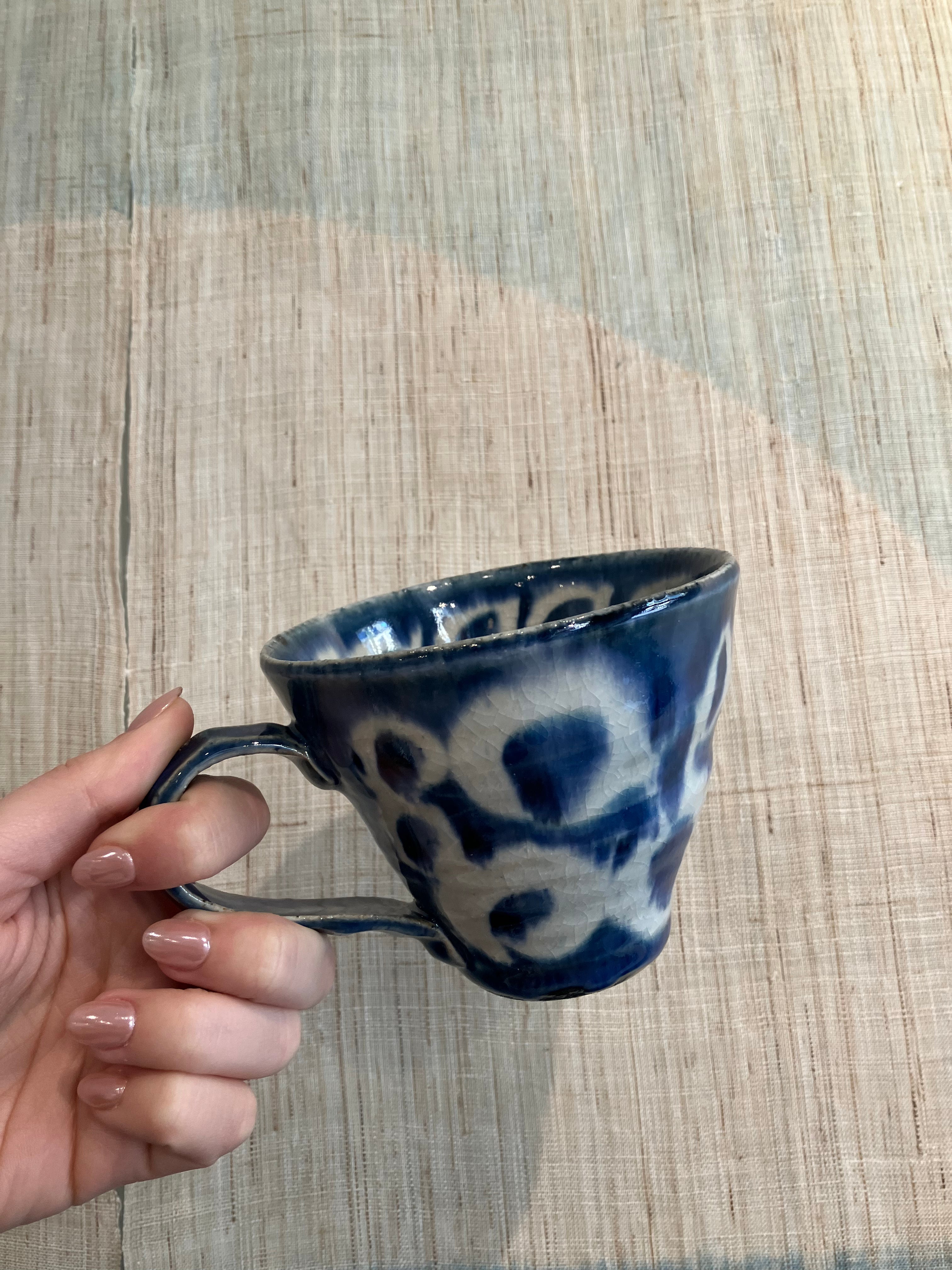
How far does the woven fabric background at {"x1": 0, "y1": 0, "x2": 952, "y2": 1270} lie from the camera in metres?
0.50

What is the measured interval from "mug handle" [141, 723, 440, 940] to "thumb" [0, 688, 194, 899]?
3cm

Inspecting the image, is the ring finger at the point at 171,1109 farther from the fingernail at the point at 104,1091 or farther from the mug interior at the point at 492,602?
the mug interior at the point at 492,602

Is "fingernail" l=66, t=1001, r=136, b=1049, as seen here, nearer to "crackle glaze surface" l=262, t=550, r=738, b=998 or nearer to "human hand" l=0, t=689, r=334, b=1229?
"human hand" l=0, t=689, r=334, b=1229

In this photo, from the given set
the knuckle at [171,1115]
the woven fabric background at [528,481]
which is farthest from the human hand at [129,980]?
the woven fabric background at [528,481]

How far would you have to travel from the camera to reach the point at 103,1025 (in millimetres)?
366

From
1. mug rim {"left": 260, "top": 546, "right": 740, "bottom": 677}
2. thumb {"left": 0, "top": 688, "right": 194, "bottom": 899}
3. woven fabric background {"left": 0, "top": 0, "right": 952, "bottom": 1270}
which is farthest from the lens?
woven fabric background {"left": 0, "top": 0, "right": 952, "bottom": 1270}

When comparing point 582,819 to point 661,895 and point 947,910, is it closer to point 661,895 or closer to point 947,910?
point 661,895

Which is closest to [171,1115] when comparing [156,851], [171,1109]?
[171,1109]

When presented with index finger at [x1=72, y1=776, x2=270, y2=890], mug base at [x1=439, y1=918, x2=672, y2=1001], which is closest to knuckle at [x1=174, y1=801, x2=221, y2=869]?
index finger at [x1=72, y1=776, x2=270, y2=890]

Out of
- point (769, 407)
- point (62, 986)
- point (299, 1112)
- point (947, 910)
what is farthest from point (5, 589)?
point (947, 910)

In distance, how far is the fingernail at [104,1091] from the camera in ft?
1.23

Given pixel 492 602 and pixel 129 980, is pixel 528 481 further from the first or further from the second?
A: pixel 129 980

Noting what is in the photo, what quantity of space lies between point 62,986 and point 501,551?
12.2 inches

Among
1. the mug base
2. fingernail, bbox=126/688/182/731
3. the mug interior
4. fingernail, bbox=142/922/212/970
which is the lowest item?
the mug base
